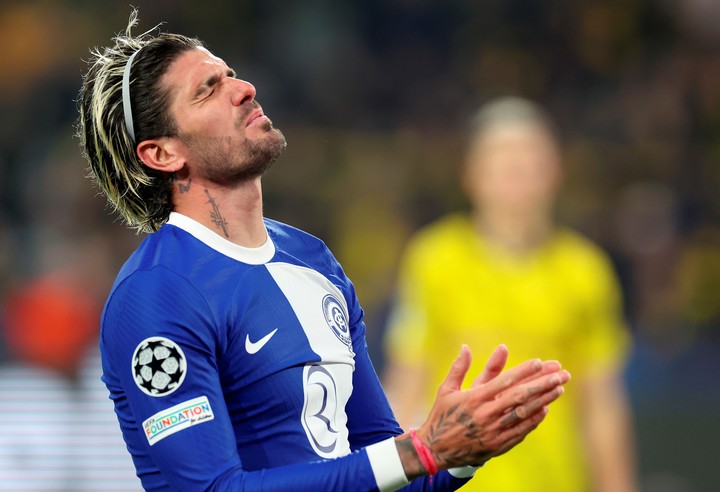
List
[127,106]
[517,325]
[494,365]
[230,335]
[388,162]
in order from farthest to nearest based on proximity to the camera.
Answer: [388,162] < [517,325] < [127,106] < [230,335] < [494,365]

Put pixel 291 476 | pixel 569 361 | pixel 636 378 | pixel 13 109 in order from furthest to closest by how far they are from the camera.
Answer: pixel 13 109, pixel 636 378, pixel 569 361, pixel 291 476

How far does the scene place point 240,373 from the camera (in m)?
2.67

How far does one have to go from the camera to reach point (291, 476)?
2467 millimetres

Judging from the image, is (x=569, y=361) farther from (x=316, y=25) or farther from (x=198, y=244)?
Result: (x=316, y=25)

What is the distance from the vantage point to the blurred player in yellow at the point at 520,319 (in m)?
4.55

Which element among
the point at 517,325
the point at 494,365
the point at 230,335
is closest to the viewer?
the point at 494,365

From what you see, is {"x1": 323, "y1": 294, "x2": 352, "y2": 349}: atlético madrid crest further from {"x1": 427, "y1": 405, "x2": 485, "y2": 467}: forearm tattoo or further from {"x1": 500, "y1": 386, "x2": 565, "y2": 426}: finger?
{"x1": 500, "y1": 386, "x2": 565, "y2": 426}: finger

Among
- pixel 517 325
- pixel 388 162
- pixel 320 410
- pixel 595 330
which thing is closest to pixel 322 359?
pixel 320 410

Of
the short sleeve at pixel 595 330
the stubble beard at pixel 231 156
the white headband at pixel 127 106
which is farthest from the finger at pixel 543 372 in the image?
the short sleeve at pixel 595 330

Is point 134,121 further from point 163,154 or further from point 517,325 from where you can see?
point 517,325

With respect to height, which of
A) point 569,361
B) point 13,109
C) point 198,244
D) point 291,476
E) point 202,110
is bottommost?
point 291,476

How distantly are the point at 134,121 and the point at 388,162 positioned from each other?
7.83 m

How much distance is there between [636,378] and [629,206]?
274cm

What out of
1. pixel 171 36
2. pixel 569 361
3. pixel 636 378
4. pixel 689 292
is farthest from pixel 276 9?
pixel 171 36
